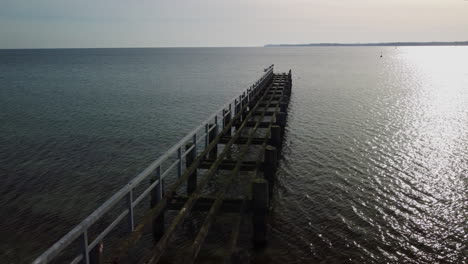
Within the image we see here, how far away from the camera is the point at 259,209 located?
9.80 meters

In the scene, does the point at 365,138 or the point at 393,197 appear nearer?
the point at 393,197

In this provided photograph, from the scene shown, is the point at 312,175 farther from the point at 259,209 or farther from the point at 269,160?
the point at 259,209

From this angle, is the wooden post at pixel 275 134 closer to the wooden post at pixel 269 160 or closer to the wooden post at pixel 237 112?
the wooden post at pixel 269 160

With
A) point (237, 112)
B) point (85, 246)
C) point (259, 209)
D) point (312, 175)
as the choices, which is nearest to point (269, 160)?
point (259, 209)

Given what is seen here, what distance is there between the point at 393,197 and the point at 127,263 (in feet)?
29.4

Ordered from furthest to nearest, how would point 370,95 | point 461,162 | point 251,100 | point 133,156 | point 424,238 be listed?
point 370,95, point 251,100, point 133,156, point 461,162, point 424,238

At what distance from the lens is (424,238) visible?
1088cm

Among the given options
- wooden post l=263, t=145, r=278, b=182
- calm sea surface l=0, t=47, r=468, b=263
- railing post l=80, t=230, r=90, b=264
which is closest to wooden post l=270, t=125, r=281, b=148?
calm sea surface l=0, t=47, r=468, b=263

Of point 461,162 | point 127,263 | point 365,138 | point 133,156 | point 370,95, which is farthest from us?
point 370,95

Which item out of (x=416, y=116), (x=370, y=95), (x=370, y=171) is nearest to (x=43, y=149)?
(x=370, y=171)

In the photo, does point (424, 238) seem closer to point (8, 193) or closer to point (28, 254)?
point (28, 254)

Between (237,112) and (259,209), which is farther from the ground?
(237,112)

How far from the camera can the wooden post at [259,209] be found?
954 cm

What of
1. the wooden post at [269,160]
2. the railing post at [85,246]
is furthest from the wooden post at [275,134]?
the railing post at [85,246]
